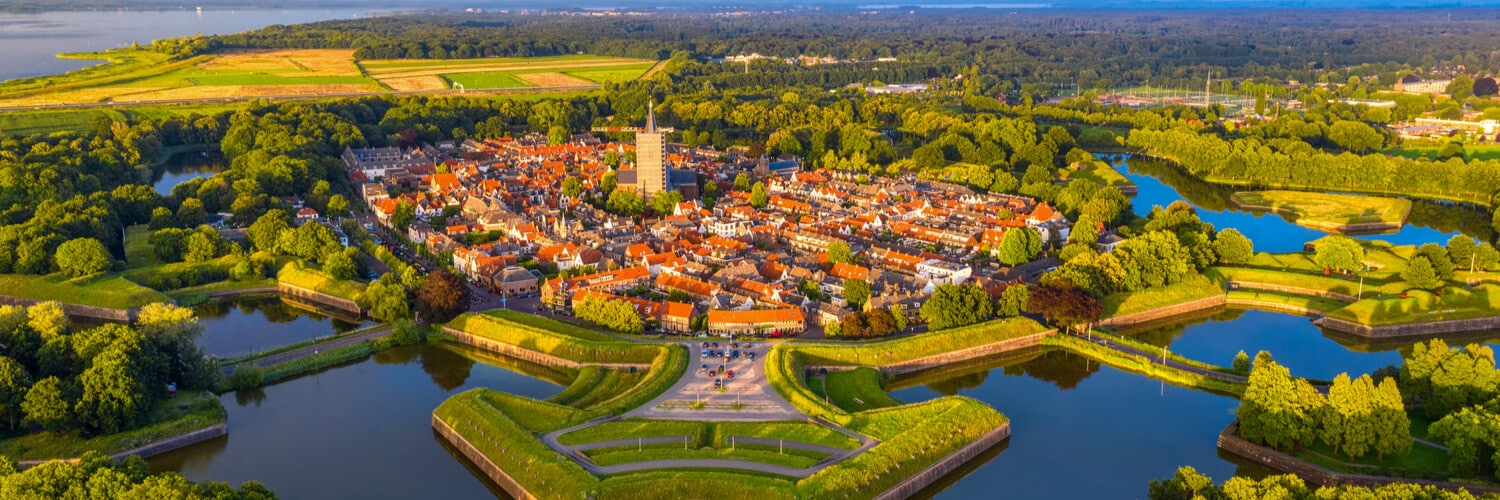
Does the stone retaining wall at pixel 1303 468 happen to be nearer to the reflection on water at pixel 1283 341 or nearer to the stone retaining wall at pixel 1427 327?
the reflection on water at pixel 1283 341

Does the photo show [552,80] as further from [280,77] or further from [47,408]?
[47,408]

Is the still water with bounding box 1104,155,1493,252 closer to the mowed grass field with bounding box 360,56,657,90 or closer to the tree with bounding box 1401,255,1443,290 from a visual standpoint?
the tree with bounding box 1401,255,1443,290

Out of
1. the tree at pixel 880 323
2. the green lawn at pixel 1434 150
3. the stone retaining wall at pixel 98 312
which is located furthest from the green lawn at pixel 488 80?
the tree at pixel 880 323

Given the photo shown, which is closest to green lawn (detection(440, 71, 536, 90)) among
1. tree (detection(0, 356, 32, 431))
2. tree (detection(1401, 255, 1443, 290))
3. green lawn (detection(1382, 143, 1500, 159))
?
green lawn (detection(1382, 143, 1500, 159))

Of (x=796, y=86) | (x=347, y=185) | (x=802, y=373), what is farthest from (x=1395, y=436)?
(x=796, y=86)

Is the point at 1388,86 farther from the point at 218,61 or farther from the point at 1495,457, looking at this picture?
the point at 218,61

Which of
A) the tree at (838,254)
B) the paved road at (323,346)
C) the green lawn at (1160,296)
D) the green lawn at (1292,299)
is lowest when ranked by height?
the green lawn at (1292,299)

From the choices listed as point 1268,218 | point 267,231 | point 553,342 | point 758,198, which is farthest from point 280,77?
point 1268,218

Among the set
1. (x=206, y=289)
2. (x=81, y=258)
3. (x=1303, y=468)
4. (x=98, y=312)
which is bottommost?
(x=1303, y=468)
